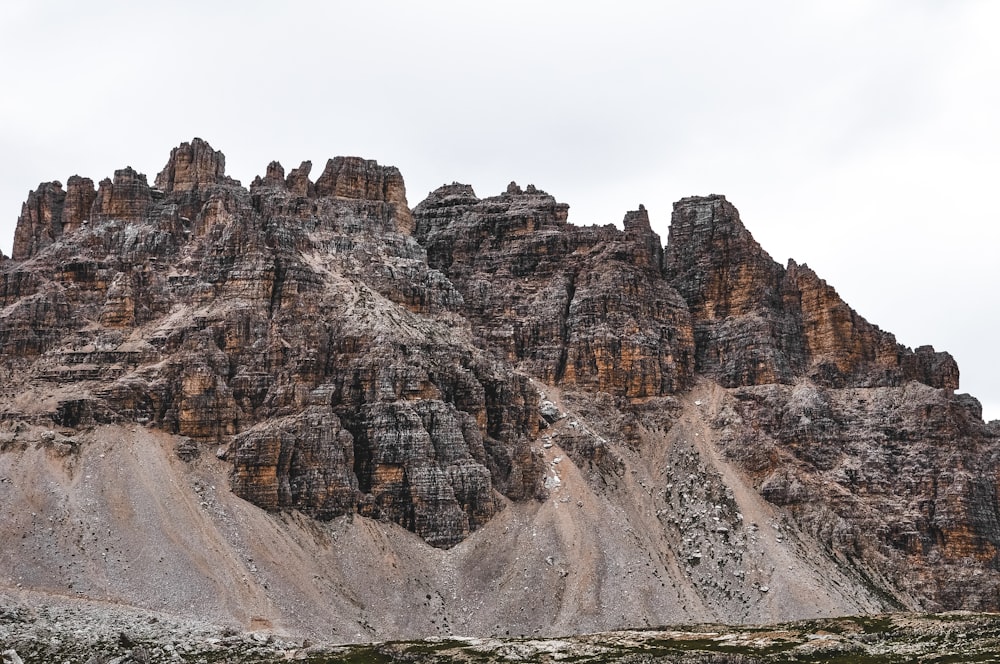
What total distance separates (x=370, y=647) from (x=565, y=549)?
39.8 meters

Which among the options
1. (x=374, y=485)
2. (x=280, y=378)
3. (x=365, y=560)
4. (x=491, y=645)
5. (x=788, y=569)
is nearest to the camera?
(x=491, y=645)

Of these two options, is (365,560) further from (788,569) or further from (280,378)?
(788,569)

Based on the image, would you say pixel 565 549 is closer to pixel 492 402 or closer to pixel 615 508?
pixel 615 508

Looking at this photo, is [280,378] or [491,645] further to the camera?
[280,378]

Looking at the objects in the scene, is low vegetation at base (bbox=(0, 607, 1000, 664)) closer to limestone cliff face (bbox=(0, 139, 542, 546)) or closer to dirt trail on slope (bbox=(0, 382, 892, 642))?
dirt trail on slope (bbox=(0, 382, 892, 642))

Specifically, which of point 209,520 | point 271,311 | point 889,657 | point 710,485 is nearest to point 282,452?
point 209,520

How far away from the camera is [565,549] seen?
169625 millimetres

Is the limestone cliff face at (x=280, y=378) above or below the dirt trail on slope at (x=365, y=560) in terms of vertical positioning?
above

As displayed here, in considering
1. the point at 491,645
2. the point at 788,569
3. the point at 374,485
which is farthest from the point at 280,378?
the point at 788,569

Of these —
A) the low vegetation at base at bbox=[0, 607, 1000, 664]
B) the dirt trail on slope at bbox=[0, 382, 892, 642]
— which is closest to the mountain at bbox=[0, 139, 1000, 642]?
the dirt trail on slope at bbox=[0, 382, 892, 642]

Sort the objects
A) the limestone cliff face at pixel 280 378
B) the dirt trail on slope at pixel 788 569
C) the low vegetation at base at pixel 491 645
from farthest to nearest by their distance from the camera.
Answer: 1. the limestone cliff face at pixel 280 378
2. the dirt trail on slope at pixel 788 569
3. the low vegetation at base at pixel 491 645

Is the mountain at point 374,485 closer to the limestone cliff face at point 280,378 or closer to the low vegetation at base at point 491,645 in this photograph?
the limestone cliff face at point 280,378

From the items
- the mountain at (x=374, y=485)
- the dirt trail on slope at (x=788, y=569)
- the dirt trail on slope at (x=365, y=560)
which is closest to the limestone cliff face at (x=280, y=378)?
the mountain at (x=374, y=485)

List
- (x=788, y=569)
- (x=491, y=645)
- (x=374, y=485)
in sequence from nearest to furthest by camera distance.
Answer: (x=491, y=645)
(x=788, y=569)
(x=374, y=485)
